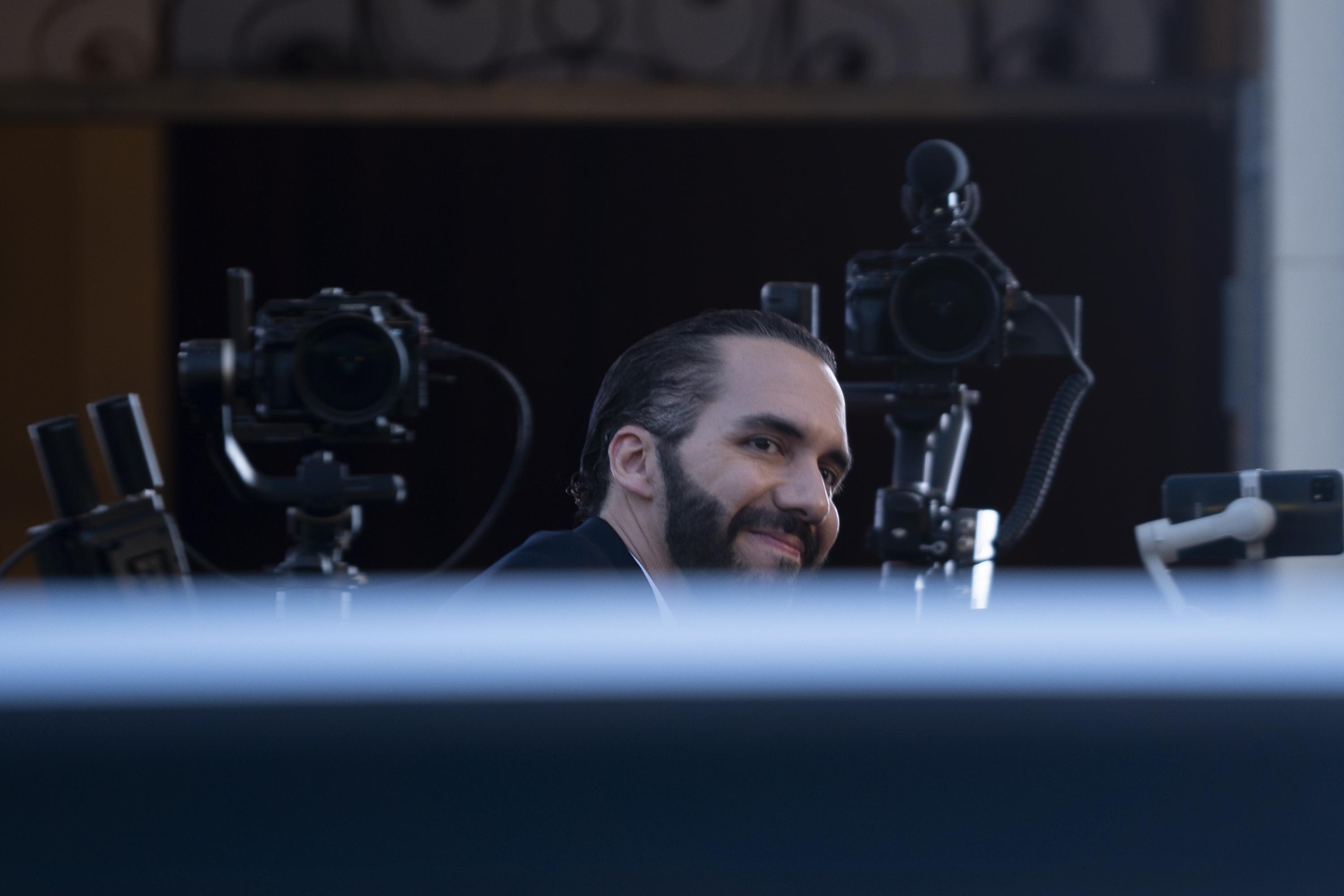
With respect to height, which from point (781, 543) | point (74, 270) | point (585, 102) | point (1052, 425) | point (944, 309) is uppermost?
point (585, 102)

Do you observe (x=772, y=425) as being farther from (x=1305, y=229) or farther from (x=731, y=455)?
(x=1305, y=229)

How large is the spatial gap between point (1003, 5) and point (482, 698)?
120 inches

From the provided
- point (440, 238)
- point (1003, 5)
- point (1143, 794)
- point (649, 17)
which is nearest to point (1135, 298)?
point (1003, 5)

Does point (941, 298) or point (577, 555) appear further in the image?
point (941, 298)

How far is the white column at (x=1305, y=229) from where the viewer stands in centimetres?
278

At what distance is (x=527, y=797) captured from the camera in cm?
22

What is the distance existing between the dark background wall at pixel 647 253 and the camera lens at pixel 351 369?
1.53 m

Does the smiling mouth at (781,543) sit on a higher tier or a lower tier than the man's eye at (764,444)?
lower

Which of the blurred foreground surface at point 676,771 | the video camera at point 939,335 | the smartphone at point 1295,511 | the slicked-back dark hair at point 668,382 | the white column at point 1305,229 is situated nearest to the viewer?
the blurred foreground surface at point 676,771

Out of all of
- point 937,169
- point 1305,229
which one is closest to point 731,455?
point 937,169

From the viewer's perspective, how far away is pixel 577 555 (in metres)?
1.14

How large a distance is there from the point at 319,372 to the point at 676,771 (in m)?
1.20

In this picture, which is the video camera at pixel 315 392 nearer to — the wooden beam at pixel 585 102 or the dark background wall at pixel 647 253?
the dark background wall at pixel 647 253

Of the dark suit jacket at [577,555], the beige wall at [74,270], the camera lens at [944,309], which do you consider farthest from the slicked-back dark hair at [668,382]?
the beige wall at [74,270]
